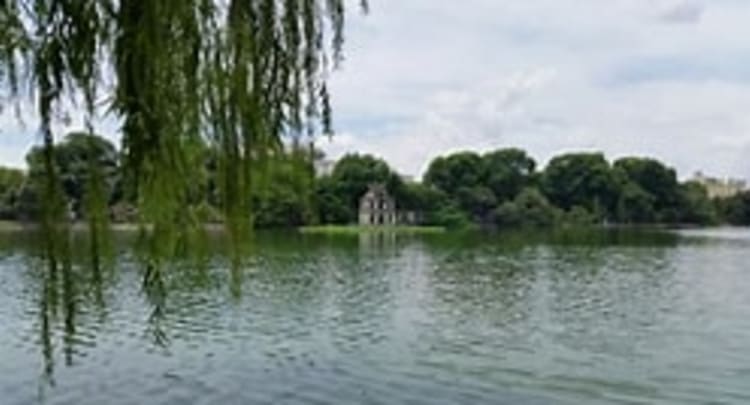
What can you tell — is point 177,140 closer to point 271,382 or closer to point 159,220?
point 159,220

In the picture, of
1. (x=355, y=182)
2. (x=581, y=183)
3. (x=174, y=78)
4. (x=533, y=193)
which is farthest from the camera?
(x=581, y=183)

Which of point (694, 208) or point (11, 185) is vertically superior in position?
point (694, 208)

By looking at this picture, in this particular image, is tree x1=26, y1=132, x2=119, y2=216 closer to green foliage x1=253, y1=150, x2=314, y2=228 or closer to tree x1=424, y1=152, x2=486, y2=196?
green foliage x1=253, y1=150, x2=314, y2=228

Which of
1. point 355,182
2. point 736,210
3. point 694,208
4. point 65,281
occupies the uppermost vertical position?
point 355,182

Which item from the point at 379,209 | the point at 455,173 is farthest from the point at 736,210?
the point at 379,209

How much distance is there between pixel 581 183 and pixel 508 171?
10864 mm

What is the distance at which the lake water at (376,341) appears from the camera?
14.3 metres

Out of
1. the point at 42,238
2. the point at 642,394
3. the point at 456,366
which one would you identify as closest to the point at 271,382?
the point at 456,366

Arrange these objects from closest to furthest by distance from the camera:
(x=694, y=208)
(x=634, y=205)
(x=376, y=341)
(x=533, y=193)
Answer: (x=376, y=341) → (x=533, y=193) → (x=634, y=205) → (x=694, y=208)

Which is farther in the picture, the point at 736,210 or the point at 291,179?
the point at 736,210

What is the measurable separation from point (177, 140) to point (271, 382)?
12.9 m

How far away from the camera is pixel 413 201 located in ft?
387

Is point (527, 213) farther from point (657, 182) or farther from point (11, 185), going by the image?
point (11, 185)

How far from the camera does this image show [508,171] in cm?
12888
